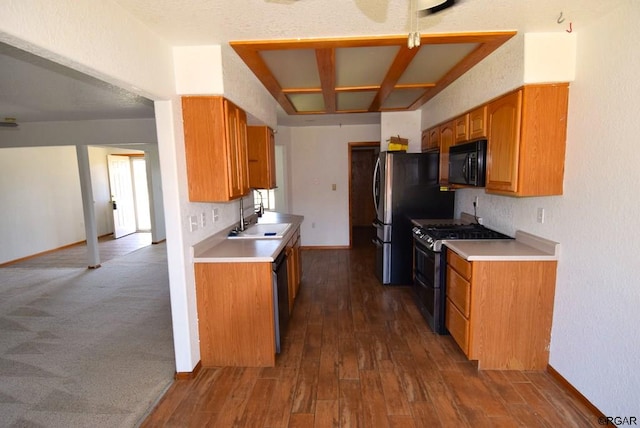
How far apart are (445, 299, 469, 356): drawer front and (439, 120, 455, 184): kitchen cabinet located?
144 cm

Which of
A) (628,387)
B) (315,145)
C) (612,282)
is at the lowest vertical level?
(628,387)

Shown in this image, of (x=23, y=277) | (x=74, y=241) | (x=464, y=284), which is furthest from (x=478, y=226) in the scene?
(x=74, y=241)

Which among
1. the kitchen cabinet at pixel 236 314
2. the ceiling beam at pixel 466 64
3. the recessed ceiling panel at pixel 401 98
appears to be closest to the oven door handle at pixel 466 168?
the ceiling beam at pixel 466 64

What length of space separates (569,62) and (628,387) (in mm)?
1950

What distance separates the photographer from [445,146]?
3475 mm

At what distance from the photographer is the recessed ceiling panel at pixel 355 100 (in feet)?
11.3

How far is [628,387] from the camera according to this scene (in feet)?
5.59

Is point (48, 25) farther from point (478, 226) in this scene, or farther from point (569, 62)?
point (478, 226)

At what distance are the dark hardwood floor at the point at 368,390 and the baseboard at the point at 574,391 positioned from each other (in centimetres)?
3

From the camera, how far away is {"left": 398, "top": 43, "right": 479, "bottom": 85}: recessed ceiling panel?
88.7 inches

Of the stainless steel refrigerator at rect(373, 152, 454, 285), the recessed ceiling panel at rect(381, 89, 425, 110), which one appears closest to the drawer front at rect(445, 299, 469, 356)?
the stainless steel refrigerator at rect(373, 152, 454, 285)

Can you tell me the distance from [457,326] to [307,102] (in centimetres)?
284

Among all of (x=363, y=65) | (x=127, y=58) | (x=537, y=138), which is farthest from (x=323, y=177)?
(x=127, y=58)

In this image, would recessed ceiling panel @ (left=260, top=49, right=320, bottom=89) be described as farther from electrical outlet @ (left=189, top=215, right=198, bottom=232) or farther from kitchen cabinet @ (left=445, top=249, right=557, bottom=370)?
kitchen cabinet @ (left=445, top=249, right=557, bottom=370)
